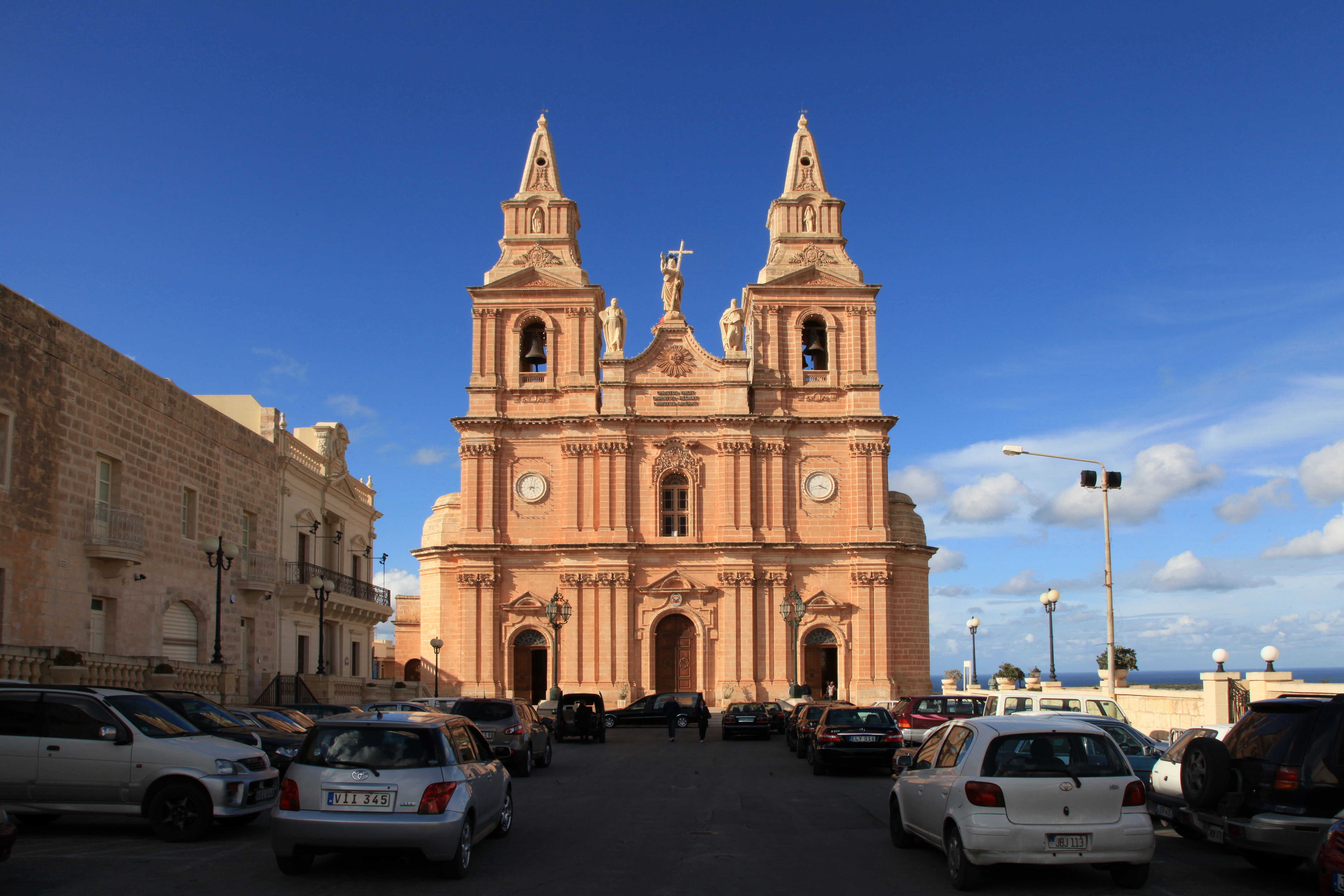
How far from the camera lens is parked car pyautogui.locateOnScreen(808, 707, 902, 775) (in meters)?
20.5

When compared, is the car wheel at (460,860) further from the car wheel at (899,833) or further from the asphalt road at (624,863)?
the car wheel at (899,833)

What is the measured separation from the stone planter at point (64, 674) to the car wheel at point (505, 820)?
8.83m

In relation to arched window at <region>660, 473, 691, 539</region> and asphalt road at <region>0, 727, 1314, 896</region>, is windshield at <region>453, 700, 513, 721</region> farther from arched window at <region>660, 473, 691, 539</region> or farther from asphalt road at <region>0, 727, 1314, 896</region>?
arched window at <region>660, 473, 691, 539</region>

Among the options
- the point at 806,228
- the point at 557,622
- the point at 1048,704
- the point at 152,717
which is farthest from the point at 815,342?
the point at 152,717

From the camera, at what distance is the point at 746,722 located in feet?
109

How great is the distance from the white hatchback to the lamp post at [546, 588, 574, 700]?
30.8 metres

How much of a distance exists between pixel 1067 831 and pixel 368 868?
642 cm

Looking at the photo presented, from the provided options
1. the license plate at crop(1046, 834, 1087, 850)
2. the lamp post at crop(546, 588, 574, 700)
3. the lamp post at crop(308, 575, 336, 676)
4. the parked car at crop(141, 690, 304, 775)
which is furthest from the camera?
the lamp post at crop(546, 588, 574, 700)

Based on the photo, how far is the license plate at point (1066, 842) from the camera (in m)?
9.66

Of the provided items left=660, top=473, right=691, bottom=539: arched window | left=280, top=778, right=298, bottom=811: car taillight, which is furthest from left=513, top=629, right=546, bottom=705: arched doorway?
left=280, top=778, right=298, bottom=811: car taillight

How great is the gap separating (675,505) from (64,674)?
102ft

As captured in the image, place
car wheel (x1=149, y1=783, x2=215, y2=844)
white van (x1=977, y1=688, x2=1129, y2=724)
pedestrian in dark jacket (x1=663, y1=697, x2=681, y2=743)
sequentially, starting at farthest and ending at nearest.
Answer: pedestrian in dark jacket (x1=663, y1=697, x2=681, y2=743) < white van (x1=977, y1=688, x2=1129, y2=724) < car wheel (x1=149, y1=783, x2=215, y2=844)

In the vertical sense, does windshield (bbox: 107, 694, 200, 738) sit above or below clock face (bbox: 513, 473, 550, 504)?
below

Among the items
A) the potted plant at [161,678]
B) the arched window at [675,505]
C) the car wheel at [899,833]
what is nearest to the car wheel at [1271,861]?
the car wheel at [899,833]
